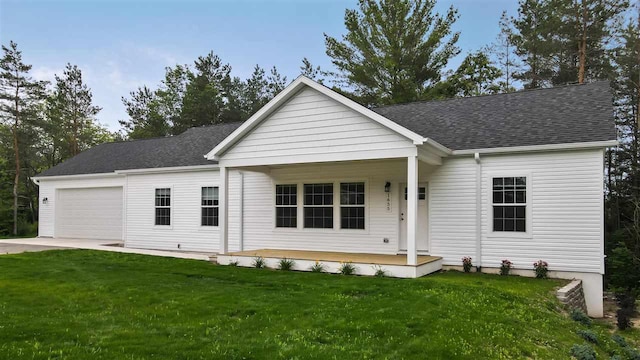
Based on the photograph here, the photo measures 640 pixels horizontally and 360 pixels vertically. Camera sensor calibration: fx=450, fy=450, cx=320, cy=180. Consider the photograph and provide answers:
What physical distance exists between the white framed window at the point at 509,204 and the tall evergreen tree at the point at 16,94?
25215 mm

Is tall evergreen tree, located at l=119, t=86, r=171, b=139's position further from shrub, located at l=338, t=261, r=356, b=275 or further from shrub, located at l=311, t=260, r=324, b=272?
shrub, located at l=338, t=261, r=356, b=275

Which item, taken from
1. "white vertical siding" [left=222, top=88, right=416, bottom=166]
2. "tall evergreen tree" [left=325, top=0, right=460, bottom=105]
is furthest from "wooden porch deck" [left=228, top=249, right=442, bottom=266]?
"tall evergreen tree" [left=325, top=0, right=460, bottom=105]

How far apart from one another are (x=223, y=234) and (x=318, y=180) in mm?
2900

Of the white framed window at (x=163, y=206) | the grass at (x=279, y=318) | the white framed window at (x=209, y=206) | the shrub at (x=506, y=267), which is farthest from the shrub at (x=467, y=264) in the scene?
the white framed window at (x=163, y=206)

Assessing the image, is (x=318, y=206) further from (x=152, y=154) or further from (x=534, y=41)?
(x=534, y=41)

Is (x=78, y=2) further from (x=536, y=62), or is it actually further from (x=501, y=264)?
(x=536, y=62)

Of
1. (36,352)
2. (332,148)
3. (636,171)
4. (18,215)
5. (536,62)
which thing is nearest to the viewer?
(36,352)

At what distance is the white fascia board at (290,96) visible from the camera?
912 cm

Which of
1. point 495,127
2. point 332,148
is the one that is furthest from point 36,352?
point 495,127

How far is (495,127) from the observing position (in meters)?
10.9

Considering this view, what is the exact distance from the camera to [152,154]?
16766 mm

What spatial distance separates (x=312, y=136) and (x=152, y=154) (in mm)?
8804

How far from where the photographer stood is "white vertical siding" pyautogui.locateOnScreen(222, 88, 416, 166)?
9656 millimetres

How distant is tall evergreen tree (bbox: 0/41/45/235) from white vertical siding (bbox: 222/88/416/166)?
20.4m
